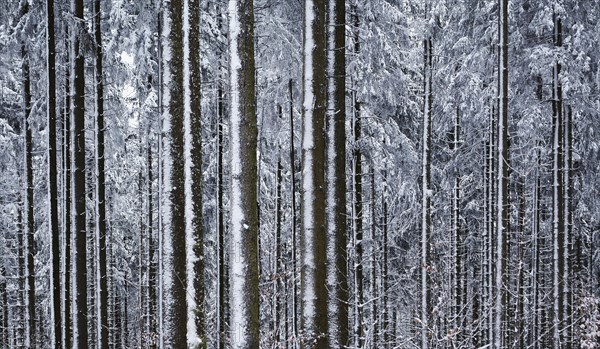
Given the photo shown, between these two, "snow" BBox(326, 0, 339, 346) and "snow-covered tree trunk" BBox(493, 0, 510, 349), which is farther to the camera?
"snow-covered tree trunk" BBox(493, 0, 510, 349)

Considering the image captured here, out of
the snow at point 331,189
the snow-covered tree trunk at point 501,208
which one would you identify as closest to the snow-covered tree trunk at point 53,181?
the snow at point 331,189

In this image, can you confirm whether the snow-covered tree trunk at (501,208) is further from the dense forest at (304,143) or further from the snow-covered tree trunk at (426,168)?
the snow-covered tree trunk at (426,168)

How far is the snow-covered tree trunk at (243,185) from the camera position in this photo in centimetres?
805

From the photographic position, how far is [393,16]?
600 inches

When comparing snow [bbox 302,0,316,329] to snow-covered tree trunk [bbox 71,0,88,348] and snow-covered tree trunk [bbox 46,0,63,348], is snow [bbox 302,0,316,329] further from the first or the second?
snow-covered tree trunk [bbox 46,0,63,348]

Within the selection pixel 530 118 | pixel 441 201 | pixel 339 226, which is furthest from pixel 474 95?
pixel 339 226

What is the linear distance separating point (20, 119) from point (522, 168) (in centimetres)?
1902

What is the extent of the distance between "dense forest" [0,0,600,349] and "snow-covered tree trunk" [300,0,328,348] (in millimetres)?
34

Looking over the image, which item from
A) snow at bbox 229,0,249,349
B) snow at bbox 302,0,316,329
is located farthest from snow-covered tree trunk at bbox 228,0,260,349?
snow at bbox 302,0,316,329

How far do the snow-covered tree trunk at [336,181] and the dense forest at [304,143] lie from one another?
3cm

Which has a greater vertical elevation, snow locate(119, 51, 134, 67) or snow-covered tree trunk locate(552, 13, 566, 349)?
snow locate(119, 51, 134, 67)

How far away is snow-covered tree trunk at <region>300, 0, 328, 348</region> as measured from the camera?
30.9ft

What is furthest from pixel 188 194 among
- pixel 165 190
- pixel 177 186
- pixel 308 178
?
pixel 308 178

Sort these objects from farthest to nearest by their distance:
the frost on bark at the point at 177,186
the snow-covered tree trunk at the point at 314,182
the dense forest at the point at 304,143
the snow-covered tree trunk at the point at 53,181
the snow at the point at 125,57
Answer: the snow at the point at 125,57
the snow-covered tree trunk at the point at 53,181
the snow-covered tree trunk at the point at 314,182
the dense forest at the point at 304,143
the frost on bark at the point at 177,186
